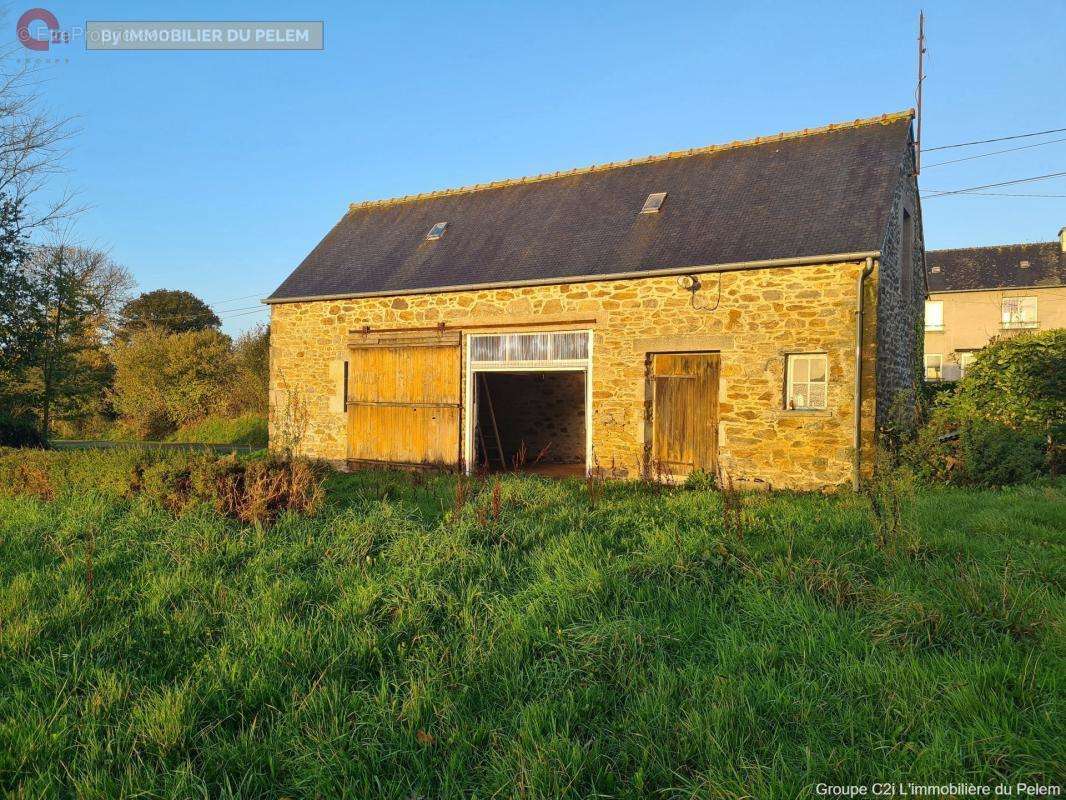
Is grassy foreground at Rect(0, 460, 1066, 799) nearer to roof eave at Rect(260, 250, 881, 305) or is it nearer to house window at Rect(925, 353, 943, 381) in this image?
roof eave at Rect(260, 250, 881, 305)

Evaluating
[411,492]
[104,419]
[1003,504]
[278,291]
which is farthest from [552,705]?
[104,419]

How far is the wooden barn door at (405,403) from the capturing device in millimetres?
12453

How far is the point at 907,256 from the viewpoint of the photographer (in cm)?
1202

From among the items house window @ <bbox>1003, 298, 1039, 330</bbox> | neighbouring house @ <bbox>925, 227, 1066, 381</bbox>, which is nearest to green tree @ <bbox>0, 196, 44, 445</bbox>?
neighbouring house @ <bbox>925, 227, 1066, 381</bbox>

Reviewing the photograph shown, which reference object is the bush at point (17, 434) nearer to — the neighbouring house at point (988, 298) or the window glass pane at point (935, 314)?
the neighbouring house at point (988, 298)

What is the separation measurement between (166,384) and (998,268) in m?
34.8

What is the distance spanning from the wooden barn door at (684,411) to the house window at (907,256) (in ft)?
13.3

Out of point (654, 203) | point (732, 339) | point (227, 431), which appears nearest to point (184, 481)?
point (732, 339)

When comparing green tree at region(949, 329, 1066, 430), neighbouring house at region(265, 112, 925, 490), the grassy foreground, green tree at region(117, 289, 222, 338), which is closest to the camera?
the grassy foreground

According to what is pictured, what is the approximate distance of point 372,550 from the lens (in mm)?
5516

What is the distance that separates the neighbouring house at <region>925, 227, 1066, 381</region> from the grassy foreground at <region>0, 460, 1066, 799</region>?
2711 centimetres

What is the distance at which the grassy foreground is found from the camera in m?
2.76

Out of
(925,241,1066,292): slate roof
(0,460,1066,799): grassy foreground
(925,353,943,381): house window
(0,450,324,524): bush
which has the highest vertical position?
(925,241,1066,292): slate roof

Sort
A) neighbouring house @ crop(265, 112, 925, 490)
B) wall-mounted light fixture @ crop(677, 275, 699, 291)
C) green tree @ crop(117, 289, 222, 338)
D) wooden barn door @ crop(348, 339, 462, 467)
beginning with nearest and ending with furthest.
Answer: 1. neighbouring house @ crop(265, 112, 925, 490)
2. wall-mounted light fixture @ crop(677, 275, 699, 291)
3. wooden barn door @ crop(348, 339, 462, 467)
4. green tree @ crop(117, 289, 222, 338)
